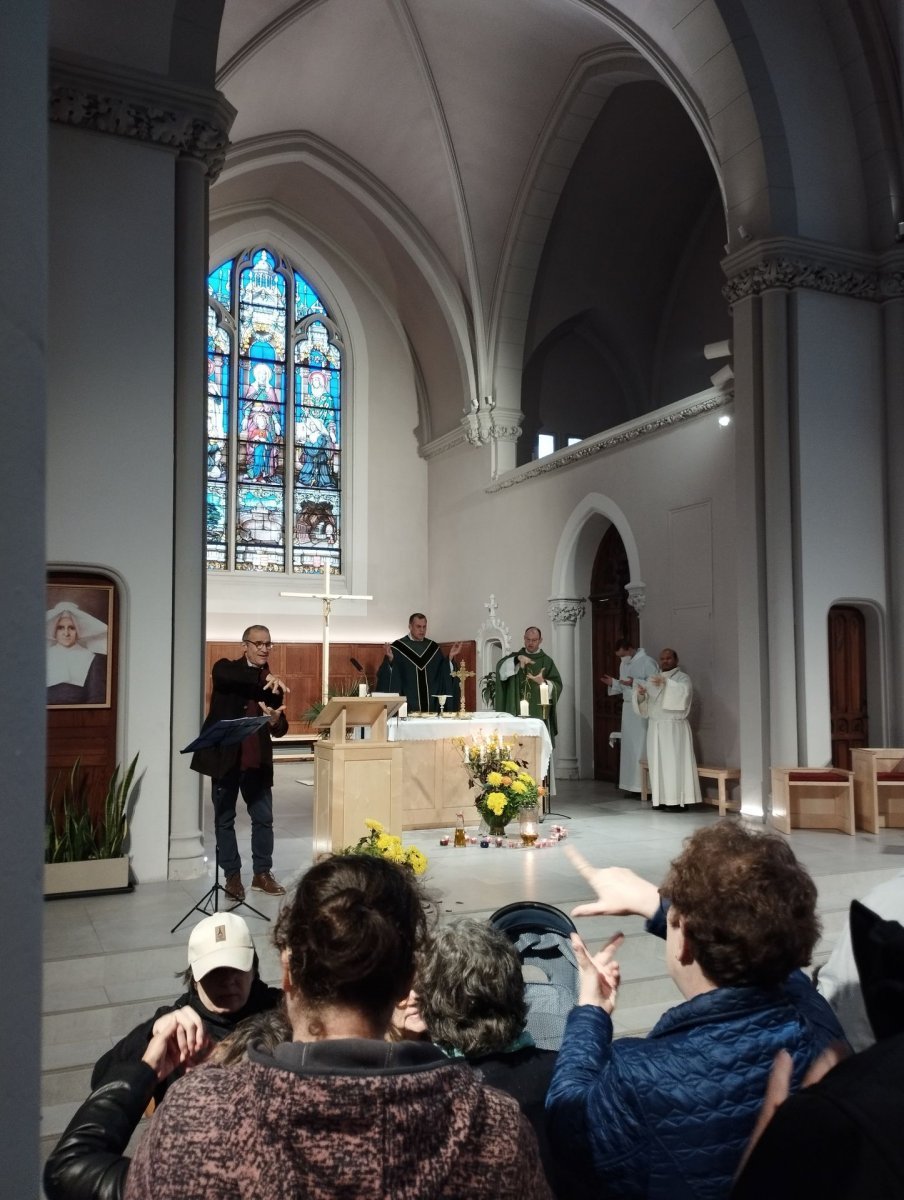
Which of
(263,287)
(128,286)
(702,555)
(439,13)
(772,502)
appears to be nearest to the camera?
(128,286)

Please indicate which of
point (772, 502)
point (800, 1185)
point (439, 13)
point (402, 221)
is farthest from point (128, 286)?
point (402, 221)

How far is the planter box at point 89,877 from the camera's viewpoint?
6176 mm

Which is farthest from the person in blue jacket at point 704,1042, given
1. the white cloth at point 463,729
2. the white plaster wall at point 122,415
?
the white cloth at point 463,729

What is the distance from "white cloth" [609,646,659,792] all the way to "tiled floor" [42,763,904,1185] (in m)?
1.24

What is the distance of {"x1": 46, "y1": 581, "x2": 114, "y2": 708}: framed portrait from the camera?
6.53m

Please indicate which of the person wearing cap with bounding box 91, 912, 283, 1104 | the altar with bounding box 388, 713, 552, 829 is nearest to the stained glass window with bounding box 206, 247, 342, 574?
the altar with bounding box 388, 713, 552, 829

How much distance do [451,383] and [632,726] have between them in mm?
7637

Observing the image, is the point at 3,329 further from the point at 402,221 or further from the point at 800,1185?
the point at 402,221

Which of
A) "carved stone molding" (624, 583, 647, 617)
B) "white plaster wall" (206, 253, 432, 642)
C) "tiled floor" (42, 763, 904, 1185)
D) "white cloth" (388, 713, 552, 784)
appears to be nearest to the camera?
"tiled floor" (42, 763, 904, 1185)

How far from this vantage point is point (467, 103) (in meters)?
13.4

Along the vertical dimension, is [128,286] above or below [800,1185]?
above

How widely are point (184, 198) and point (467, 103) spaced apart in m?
7.68

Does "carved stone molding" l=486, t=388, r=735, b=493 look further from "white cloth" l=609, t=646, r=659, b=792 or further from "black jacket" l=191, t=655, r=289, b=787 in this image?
"black jacket" l=191, t=655, r=289, b=787

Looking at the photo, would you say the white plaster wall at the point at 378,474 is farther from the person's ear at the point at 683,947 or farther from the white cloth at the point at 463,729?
the person's ear at the point at 683,947
